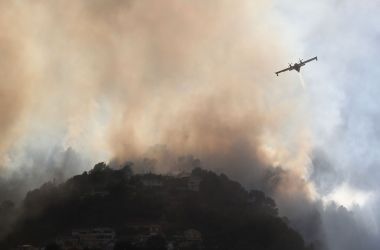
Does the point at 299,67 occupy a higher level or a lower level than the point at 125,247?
higher

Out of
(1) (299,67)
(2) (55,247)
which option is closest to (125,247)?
(2) (55,247)

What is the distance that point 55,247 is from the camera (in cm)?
19888

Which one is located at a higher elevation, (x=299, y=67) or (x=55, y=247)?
(x=299, y=67)

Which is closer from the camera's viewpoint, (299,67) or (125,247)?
(299,67)

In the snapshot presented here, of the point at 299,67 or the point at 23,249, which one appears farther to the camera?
the point at 23,249

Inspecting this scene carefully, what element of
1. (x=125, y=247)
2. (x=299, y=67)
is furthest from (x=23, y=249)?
(x=299, y=67)

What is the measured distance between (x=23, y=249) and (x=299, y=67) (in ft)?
344

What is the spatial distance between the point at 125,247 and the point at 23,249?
32.8 metres

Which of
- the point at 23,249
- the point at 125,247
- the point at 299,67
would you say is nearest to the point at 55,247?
the point at 23,249

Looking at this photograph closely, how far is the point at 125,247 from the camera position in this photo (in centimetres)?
19962

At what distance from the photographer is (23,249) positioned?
651 ft

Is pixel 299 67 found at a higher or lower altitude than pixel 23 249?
higher

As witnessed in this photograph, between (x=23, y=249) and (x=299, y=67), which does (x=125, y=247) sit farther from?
(x=299, y=67)

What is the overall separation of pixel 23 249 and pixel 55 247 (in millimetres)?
10263
